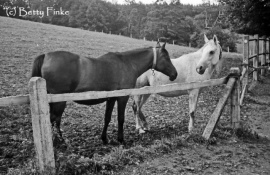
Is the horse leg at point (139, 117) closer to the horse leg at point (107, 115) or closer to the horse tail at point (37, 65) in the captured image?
the horse leg at point (107, 115)

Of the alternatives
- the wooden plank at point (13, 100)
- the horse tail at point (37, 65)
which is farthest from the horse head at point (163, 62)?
the wooden plank at point (13, 100)

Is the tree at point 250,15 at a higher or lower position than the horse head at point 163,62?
higher

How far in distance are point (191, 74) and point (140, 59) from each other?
1697mm

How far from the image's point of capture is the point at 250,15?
16.1m

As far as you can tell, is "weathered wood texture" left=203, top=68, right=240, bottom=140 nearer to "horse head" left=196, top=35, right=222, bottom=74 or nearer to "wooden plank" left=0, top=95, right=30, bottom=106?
"horse head" left=196, top=35, right=222, bottom=74

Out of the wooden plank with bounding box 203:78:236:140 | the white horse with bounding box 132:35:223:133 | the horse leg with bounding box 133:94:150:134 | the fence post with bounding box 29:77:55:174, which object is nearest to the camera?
the fence post with bounding box 29:77:55:174

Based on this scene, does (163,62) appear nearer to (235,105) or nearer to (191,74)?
(191,74)

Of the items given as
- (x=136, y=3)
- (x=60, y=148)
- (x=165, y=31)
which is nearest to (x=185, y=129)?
(x=60, y=148)

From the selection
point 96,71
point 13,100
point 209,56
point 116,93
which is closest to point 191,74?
point 209,56

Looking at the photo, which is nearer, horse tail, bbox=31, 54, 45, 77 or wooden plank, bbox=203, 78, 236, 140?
horse tail, bbox=31, 54, 45, 77

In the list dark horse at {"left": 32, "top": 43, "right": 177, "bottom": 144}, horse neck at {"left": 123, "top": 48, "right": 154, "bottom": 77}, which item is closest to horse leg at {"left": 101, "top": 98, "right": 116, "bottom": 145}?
dark horse at {"left": 32, "top": 43, "right": 177, "bottom": 144}

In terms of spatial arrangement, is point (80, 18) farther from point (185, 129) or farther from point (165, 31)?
point (185, 129)

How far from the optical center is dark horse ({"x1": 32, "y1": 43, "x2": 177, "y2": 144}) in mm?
4941

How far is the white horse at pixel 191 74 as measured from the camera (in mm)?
6789
